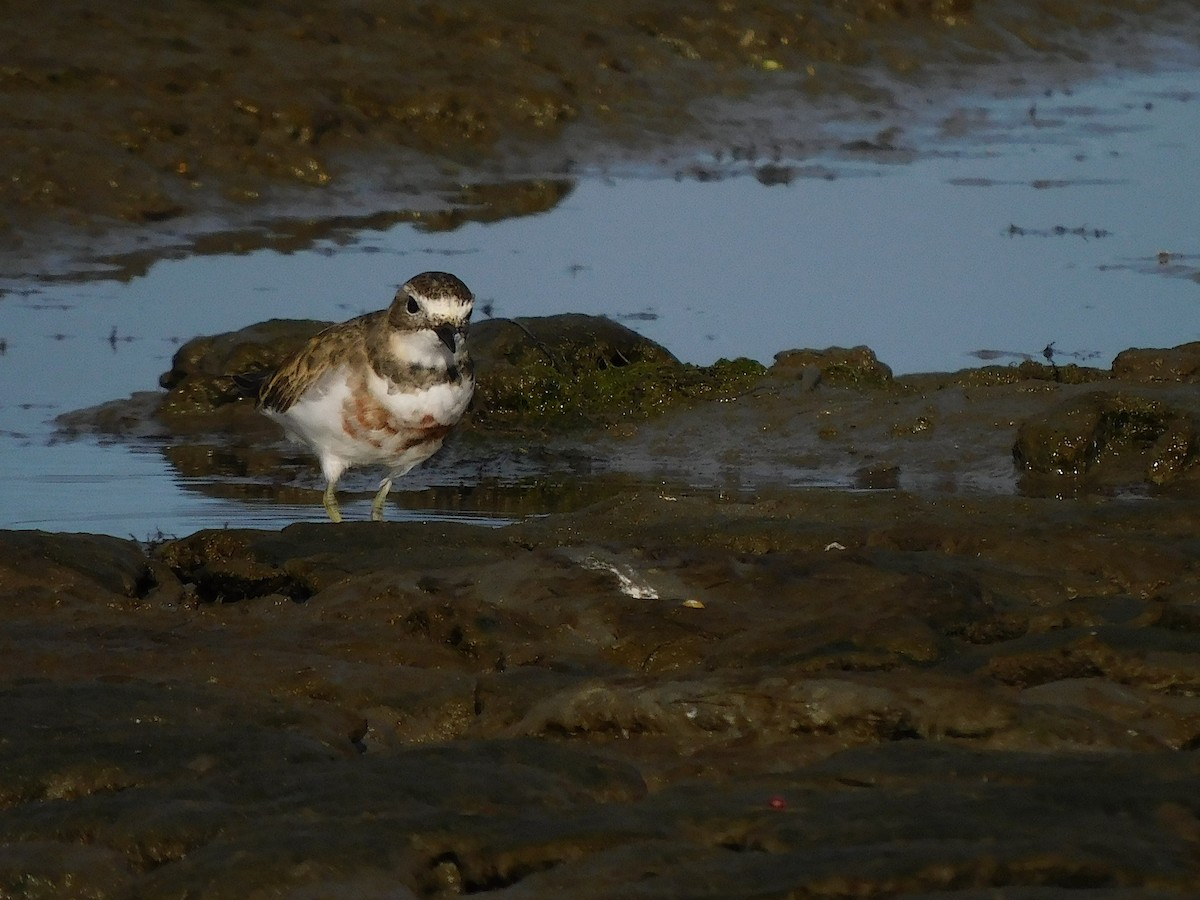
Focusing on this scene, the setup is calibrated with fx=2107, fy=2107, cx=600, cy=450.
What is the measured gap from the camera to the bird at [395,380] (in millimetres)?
9680

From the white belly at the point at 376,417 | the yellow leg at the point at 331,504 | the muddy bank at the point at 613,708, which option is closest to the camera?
the muddy bank at the point at 613,708

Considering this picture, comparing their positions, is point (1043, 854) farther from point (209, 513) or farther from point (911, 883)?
point (209, 513)

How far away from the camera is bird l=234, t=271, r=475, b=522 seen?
9.68m

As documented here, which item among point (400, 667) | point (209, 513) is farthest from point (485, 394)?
point (400, 667)

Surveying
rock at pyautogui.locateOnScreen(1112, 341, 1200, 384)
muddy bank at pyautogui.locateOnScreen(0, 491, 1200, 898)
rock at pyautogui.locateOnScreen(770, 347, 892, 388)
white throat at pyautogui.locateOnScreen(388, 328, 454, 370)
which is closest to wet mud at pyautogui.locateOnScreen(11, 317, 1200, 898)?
muddy bank at pyautogui.locateOnScreen(0, 491, 1200, 898)

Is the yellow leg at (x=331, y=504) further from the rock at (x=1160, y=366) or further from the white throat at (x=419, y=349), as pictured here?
the rock at (x=1160, y=366)

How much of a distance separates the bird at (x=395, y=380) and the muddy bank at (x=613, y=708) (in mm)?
1184

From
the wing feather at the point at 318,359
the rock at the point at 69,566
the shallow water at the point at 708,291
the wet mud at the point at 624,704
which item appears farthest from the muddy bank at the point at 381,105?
the wet mud at the point at 624,704

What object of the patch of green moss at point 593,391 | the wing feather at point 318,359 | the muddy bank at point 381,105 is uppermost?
the muddy bank at point 381,105

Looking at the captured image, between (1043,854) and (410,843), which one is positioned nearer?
(1043,854)

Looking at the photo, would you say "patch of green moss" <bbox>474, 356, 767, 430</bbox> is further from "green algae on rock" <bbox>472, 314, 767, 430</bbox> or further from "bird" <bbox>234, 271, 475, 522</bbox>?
"bird" <bbox>234, 271, 475, 522</bbox>

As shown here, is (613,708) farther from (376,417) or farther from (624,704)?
(376,417)

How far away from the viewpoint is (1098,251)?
18.3 m

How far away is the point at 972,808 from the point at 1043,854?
0.34 metres
